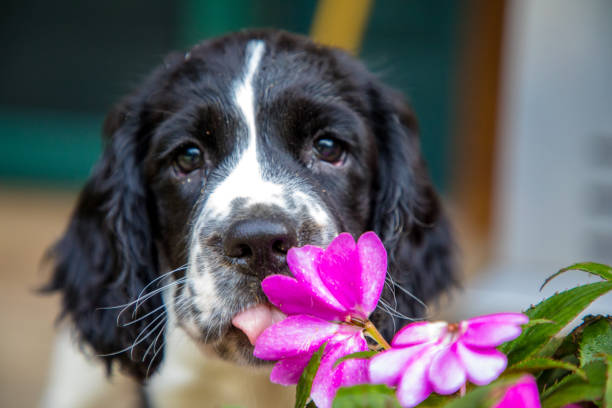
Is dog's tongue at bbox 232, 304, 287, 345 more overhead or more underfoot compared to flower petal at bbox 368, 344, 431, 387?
more underfoot

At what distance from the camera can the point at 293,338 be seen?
68cm

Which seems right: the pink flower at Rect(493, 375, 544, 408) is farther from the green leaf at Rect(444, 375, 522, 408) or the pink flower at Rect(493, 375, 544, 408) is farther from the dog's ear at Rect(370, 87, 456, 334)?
the dog's ear at Rect(370, 87, 456, 334)

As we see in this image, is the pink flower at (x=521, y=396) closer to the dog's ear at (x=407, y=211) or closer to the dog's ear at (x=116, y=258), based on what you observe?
the dog's ear at (x=407, y=211)

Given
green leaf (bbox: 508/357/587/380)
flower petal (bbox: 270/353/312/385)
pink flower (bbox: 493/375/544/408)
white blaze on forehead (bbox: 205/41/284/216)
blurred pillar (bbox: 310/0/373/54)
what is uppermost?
blurred pillar (bbox: 310/0/373/54)

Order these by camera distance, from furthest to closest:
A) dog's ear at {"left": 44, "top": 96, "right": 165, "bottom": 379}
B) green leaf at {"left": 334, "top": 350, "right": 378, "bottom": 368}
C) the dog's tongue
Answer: dog's ear at {"left": 44, "top": 96, "right": 165, "bottom": 379} → the dog's tongue → green leaf at {"left": 334, "top": 350, "right": 378, "bottom": 368}

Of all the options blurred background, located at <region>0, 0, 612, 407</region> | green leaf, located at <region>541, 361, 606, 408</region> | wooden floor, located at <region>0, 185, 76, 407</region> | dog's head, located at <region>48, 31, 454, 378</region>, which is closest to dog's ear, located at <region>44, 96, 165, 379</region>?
dog's head, located at <region>48, 31, 454, 378</region>

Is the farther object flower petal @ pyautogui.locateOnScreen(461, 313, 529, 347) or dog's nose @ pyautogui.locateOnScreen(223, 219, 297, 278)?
dog's nose @ pyautogui.locateOnScreen(223, 219, 297, 278)

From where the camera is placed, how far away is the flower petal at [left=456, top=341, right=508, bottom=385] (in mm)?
555

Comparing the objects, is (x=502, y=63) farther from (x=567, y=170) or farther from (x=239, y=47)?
(x=239, y=47)

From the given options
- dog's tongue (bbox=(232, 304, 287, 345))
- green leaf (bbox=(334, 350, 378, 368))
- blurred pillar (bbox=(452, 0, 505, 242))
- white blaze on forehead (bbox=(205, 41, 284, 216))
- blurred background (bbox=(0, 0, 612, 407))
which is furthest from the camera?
blurred pillar (bbox=(452, 0, 505, 242))

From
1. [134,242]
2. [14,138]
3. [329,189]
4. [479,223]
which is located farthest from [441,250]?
[14,138]

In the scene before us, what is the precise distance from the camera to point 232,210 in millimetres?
1471

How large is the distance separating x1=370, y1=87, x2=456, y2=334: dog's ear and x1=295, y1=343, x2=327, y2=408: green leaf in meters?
1.09

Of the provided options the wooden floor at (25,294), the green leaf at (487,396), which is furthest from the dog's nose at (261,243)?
the wooden floor at (25,294)
